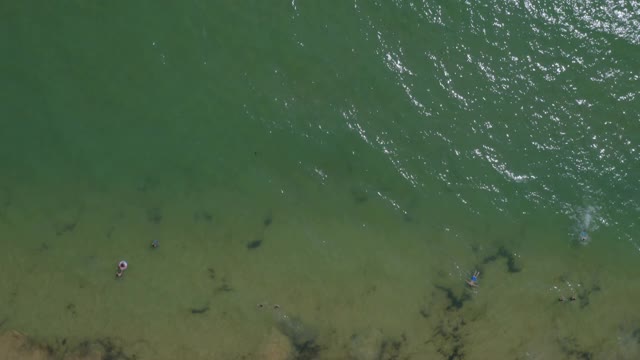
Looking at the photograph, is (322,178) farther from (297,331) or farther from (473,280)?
(473,280)

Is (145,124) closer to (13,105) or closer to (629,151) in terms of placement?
(13,105)

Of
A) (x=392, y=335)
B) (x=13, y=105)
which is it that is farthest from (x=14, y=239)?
(x=392, y=335)

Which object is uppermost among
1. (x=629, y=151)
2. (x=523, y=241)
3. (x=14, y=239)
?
(x=629, y=151)

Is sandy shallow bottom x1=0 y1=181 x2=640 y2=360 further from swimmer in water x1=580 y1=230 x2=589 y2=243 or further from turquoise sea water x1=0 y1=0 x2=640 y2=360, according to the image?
swimmer in water x1=580 y1=230 x2=589 y2=243

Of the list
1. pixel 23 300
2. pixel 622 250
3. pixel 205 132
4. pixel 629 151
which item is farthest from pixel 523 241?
pixel 23 300

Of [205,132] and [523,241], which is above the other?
[523,241]
